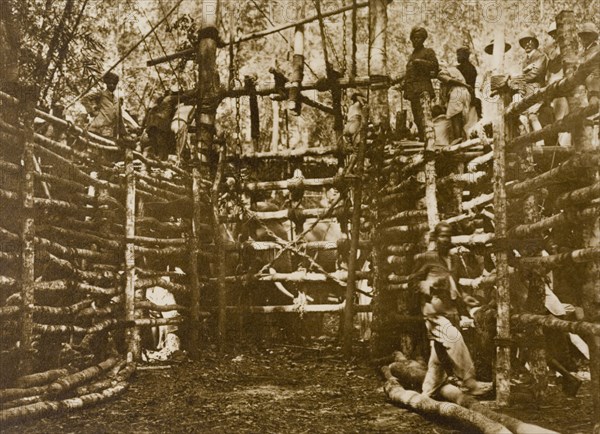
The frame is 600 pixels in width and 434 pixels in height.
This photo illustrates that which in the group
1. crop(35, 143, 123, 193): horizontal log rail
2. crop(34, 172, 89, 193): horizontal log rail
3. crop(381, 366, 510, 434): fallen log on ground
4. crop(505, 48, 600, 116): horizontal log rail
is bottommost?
crop(381, 366, 510, 434): fallen log on ground

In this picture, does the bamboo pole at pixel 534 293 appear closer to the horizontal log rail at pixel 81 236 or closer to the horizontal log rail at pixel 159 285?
the horizontal log rail at pixel 81 236

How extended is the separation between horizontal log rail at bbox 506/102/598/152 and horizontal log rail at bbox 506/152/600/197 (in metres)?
0.25

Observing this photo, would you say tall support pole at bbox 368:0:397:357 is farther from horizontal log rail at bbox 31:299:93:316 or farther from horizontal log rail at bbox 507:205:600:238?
horizontal log rail at bbox 31:299:93:316

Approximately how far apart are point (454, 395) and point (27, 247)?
12.8ft

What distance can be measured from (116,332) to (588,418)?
5141 mm

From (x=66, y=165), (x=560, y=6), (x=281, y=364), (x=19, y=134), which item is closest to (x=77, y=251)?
(x=66, y=165)

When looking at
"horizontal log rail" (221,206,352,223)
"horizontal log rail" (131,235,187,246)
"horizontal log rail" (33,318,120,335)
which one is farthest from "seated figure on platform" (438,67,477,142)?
"horizontal log rail" (33,318,120,335)

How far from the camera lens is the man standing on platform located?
8188mm

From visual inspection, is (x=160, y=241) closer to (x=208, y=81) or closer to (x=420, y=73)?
(x=208, y=81)

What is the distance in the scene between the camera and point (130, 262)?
7367 millimetres

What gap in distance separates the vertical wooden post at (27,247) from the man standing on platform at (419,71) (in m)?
4.94

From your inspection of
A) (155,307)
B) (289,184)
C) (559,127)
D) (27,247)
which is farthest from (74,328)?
(559,127)

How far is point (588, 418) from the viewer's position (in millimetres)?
4590

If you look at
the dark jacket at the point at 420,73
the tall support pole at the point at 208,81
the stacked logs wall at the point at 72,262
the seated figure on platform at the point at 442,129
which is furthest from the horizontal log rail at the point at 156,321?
the dark jacket at the point at 420,73
